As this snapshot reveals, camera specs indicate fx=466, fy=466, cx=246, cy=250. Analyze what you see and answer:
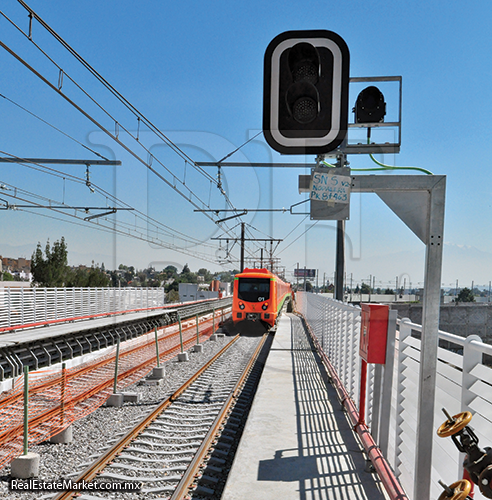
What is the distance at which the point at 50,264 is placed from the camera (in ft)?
137

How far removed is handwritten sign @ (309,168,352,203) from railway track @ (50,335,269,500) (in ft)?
12.6

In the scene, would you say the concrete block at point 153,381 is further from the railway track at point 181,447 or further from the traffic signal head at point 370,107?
the traffic signal head at point 370,107

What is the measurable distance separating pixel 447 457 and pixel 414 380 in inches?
32.4

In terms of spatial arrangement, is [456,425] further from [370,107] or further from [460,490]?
[370,107]

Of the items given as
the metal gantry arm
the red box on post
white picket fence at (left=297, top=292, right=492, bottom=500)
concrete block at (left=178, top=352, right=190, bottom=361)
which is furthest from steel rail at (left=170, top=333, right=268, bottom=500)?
concrete block at (left=178, top=352, right=190, bottom=361)

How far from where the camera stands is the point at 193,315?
104ft

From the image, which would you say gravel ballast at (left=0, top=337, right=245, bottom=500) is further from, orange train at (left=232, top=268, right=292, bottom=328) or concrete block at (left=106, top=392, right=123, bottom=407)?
orange train at (left=232, top=268, right=292, bottom=328)

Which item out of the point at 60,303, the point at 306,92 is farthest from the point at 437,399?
the point at 60,303

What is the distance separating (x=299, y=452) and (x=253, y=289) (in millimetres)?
18203

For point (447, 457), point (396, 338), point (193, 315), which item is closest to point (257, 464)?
point (396, 338)

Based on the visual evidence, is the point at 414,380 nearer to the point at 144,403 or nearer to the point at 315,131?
the point at 315,131

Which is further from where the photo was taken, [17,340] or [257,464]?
[17,340]

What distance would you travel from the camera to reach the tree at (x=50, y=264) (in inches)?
1641

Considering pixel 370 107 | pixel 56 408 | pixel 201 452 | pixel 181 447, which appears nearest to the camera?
pixel 370 107
